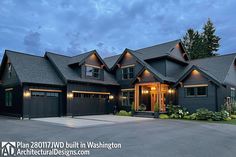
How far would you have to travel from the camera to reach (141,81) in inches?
987

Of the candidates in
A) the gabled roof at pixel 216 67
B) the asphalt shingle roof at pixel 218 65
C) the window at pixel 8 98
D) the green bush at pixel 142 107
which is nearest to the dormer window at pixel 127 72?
the green bush at pixel 142 107

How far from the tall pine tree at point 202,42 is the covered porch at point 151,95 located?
2602 centimetres

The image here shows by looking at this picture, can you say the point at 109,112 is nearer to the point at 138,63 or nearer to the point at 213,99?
the point at 138,63

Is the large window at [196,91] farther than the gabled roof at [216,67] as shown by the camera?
No

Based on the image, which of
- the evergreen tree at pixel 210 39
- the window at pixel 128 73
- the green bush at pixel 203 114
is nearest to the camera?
the green bush at pixel 203 114

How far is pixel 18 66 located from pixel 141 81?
502 inches

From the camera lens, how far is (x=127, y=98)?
2742 centimetres

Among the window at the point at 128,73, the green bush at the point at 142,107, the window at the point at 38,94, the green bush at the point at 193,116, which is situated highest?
the window at the point at 128,73

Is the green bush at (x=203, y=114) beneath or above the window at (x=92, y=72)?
beneath

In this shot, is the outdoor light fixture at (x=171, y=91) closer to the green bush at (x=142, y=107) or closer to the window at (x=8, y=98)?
the green bush at (x=142, y=107)

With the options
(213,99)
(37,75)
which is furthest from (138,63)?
(37,75)

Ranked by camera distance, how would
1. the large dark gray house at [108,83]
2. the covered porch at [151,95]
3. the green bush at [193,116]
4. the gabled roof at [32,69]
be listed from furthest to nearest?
the covered porch at [151,95] < the large dark gray house at [108,83] < the gabled roof at [32,69] < the green bush at [193,116]

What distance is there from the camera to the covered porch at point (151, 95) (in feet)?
77.7

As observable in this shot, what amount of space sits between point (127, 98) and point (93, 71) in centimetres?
524
